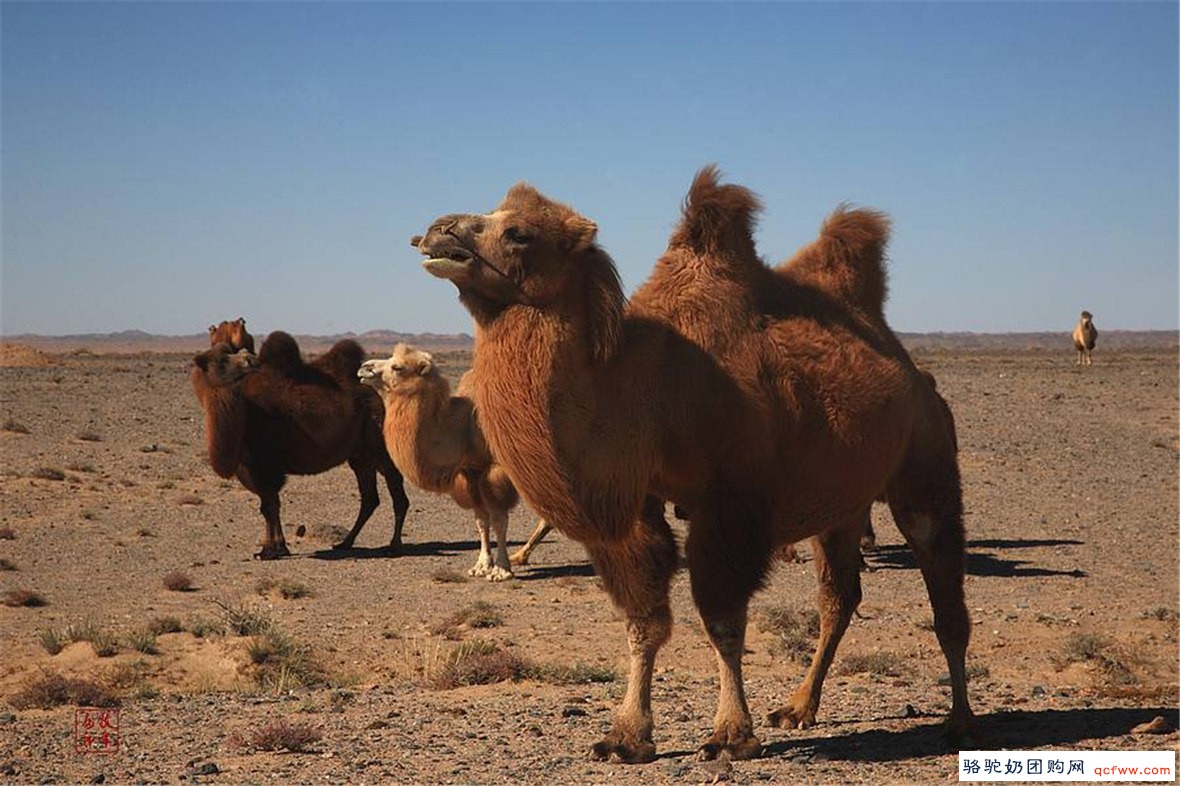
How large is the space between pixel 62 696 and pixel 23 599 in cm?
451

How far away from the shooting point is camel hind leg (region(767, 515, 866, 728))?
7656 mm

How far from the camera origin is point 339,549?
56.7 ft

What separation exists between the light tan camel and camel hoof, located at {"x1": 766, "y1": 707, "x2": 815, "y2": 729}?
705cm

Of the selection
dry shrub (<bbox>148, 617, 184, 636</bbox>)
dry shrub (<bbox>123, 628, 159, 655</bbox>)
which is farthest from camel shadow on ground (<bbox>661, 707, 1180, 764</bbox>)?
dry shrub (<bbox>148, 617, 184, 636</bbox>)

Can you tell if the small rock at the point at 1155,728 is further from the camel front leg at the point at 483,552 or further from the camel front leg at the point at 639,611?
the camel front leg at the point at 483,552

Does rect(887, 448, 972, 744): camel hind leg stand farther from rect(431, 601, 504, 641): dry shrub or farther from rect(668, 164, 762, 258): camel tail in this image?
rect(431, 601, 504, 641): dry shrub

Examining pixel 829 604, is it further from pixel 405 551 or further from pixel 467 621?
pixel 405 551

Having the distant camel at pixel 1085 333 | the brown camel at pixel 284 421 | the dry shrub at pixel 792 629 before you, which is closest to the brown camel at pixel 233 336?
the brown camel at pixel 284 421

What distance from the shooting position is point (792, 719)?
7.63m

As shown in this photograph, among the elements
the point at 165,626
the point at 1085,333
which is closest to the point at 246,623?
the point at 165,626

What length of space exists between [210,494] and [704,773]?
17.3m

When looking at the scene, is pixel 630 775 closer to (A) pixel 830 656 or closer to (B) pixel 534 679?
(A) pixel 830 656

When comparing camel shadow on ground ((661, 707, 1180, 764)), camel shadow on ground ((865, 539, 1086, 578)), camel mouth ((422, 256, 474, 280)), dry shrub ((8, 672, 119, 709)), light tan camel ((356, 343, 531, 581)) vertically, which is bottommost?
camel shadow on ground ((865, 539, 1086, 578))

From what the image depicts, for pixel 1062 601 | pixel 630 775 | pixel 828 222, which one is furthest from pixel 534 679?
pixel 1062 601
